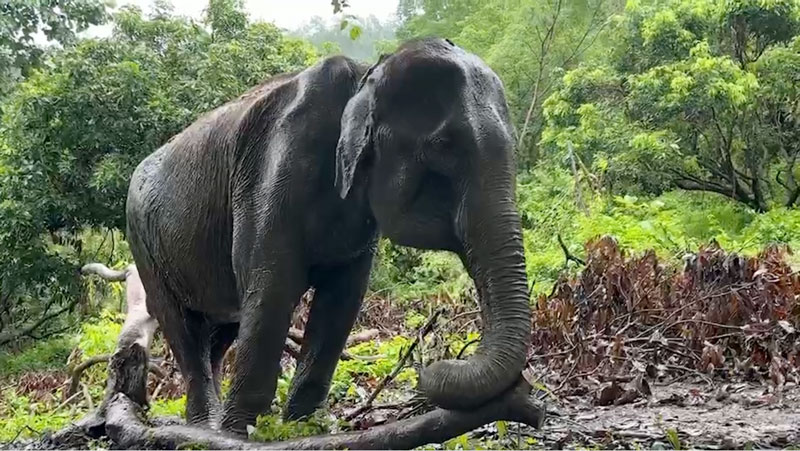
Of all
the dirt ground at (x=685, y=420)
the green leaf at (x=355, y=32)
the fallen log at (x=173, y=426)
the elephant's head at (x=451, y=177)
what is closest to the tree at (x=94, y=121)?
the fallen log at (x=173, y=426)

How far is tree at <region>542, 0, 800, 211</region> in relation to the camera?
1220 cm

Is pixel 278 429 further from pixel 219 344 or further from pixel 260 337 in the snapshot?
pixel 219 344

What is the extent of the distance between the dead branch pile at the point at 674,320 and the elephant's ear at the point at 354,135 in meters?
2.13

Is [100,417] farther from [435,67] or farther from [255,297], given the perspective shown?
[435,67]

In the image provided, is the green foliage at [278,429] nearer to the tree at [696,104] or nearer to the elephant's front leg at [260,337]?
the elephant's front leg at [260,337]

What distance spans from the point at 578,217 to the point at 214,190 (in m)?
7.43

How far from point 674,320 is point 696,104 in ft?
24.3

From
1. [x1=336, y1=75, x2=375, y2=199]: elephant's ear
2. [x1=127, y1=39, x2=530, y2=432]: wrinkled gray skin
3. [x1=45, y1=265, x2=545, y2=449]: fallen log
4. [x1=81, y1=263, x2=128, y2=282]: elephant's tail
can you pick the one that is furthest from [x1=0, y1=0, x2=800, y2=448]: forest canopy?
[x1=336, y1=75, x2=375, y2=199]: elephant's ear

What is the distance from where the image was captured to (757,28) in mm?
12984

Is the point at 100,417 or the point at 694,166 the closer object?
the point at 100,417

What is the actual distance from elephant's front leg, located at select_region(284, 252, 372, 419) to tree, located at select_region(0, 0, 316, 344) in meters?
6.06

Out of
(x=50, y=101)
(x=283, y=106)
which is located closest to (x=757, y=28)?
(x=50, y=101)

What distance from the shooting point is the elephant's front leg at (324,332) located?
368 cm

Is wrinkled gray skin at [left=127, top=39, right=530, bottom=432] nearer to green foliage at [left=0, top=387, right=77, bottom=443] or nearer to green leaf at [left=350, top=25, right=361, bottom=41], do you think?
green leaf at [left=350, top=25, right=361, bottom=41]
